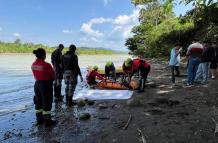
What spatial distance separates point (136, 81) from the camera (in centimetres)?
1625

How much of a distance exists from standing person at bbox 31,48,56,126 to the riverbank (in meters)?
0.47

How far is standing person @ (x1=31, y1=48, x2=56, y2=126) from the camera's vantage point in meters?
9.87

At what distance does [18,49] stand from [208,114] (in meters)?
148

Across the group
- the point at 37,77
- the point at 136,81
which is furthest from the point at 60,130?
the point at 136,81

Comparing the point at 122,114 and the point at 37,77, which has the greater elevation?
the point at 37,77

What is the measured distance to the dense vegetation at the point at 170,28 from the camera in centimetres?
2013

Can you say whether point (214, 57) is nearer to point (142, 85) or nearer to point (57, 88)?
point (142, 85)

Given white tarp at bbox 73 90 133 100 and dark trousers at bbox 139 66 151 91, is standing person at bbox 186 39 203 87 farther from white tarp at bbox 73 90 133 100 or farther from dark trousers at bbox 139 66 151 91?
white tarp at bbox 73 90 133 100

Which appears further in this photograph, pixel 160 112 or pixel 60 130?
pixel 160 112

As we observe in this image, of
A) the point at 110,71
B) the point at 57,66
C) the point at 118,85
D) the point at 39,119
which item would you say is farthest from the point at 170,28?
the point at 39,119

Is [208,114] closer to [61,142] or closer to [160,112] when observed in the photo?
[160,112]

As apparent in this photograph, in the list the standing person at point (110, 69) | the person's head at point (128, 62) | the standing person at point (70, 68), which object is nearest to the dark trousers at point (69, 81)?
the standing person at point (70, 68)

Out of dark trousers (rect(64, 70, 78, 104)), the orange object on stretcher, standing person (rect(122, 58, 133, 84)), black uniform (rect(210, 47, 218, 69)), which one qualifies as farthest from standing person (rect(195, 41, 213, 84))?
dark trousers (rect(64, 70, 78, 104))

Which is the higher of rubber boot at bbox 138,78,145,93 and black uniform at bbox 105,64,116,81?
black uniform at bbox 105,64,116,81
